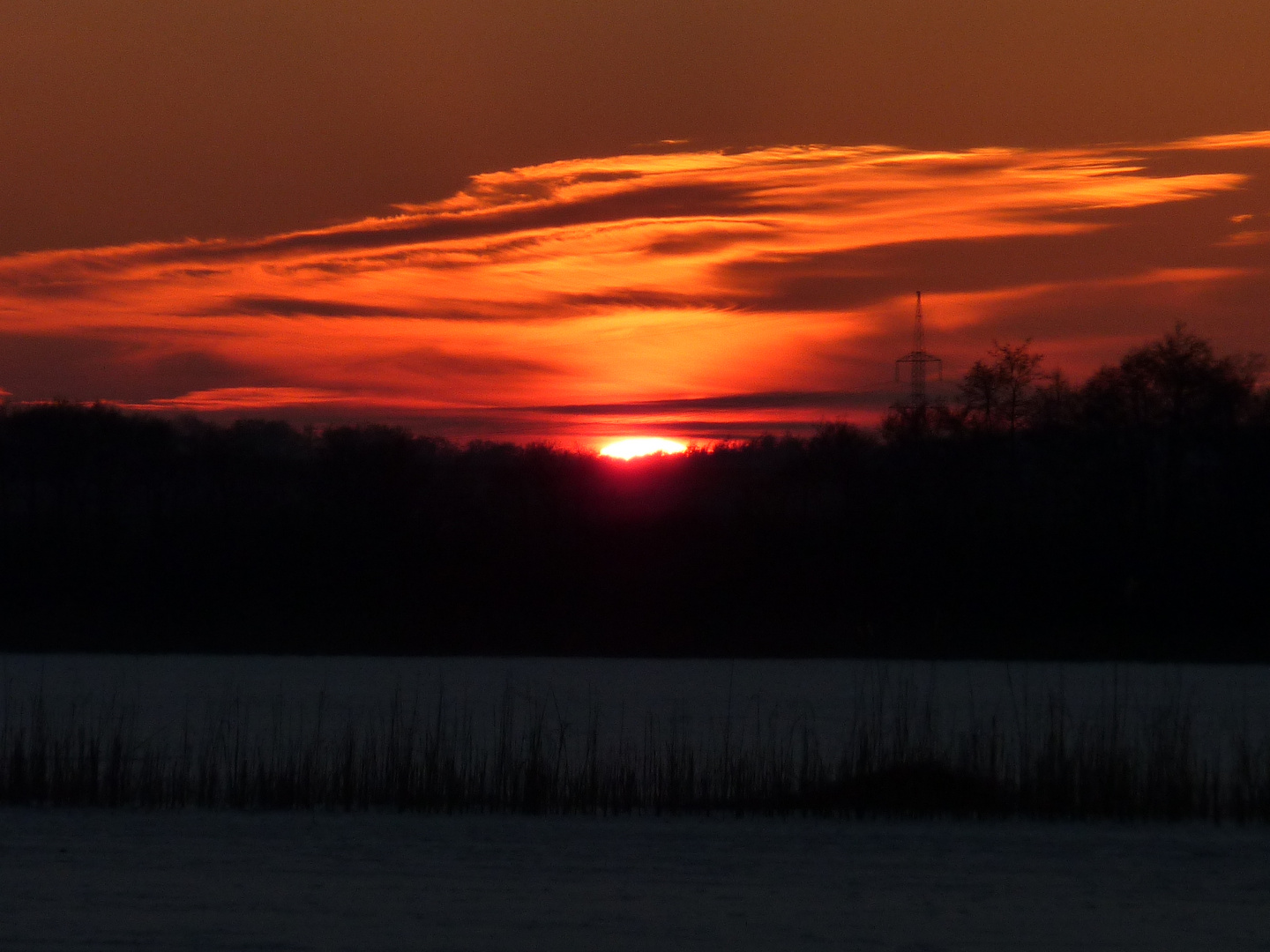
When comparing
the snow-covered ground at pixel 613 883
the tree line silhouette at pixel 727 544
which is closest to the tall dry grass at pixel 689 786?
the snow-covered ground at pixel 613 883

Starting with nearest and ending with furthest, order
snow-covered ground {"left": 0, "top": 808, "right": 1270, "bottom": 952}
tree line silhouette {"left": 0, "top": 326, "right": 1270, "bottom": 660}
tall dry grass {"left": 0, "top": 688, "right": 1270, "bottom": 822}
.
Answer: snow-covered ground {"left": 0, "top": 808, "right": 1270, "bottom": 952}, tall dry grass {"left": 0, "top": 688, "right": 1270, "bottom": 822}, tree line silhouette {"left": 0, "top": 326, "right": 1270, "bottom": 660}

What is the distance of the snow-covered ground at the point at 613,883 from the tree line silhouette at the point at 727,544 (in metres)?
22.6

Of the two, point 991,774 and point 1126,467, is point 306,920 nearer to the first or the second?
point 991,774

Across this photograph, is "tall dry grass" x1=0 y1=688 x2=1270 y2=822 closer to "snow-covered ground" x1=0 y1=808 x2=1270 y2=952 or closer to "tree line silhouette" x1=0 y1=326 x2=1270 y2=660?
"snow-covered ground" x1=0 y1=808 x2=1270 y2=952

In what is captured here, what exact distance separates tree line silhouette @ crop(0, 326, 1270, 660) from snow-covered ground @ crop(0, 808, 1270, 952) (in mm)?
22589

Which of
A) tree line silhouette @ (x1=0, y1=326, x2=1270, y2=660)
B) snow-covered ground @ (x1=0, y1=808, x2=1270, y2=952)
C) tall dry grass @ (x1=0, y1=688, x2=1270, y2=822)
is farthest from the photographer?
tree line silhouette @ (x1=0, y1=326, x2=1270, y2=660)

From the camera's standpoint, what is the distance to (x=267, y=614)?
33438 millimetres

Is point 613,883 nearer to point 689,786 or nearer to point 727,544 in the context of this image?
point 689,786

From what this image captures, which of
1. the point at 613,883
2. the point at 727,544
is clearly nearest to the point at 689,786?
the point at 613,883

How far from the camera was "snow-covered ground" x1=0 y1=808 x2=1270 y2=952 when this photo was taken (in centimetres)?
568

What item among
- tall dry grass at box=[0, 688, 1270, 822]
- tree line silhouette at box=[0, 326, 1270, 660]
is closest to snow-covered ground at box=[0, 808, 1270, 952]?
tall dry grass at box=[0, 688, 1270, 822]

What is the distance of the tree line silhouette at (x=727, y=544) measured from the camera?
32.2 m

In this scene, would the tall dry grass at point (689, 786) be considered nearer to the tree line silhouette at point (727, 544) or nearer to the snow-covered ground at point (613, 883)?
the snow-covered ground at point (613, 883)

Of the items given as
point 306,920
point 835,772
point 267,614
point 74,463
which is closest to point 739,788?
point 835,772
